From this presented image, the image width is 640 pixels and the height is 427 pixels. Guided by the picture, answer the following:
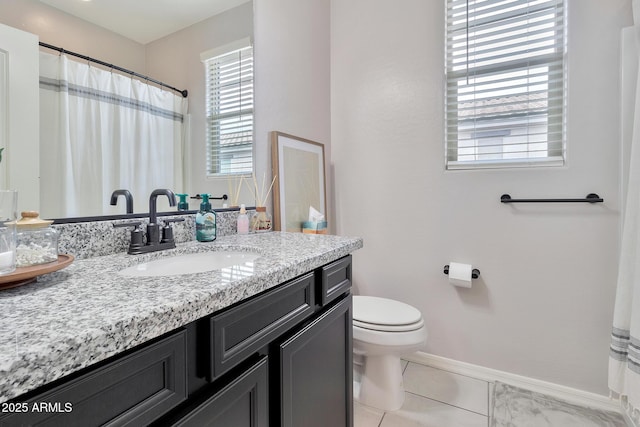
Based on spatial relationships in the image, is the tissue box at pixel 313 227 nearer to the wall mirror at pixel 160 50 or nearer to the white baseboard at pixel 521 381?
the wall mirror at pixel 160 50

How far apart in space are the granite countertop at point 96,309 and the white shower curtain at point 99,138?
199 mm

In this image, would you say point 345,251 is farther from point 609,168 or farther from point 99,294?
point 609,168

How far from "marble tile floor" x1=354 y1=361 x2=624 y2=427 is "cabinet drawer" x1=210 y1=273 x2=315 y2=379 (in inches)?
38.9

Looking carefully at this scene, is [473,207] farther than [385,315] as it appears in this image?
Yes

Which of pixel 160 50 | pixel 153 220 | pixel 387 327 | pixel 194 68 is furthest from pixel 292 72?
pixel 387 327

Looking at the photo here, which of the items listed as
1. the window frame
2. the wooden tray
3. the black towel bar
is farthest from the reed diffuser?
the black towel bar

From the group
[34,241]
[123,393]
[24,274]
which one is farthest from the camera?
[34,241]

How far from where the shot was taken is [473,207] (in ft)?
5.63

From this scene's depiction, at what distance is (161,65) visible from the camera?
1.06m

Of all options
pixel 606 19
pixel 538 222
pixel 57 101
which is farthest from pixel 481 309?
pixel 57 101

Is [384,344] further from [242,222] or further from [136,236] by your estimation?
[136,236]

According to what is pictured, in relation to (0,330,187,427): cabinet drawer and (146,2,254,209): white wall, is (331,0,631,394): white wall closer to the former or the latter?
(146,2,254,209): white wall

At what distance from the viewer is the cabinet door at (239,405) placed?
20.4 inches

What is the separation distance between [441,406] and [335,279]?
1.08 metres
